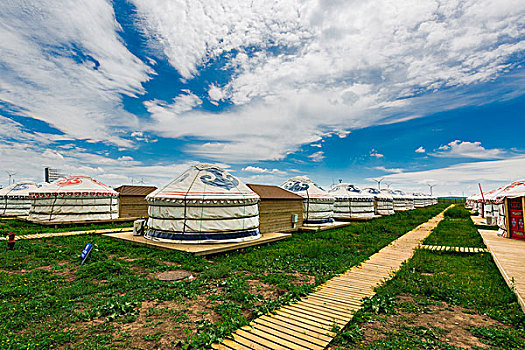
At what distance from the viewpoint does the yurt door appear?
10414 millimetres

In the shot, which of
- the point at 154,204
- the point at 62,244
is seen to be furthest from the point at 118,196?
the point at 154,204

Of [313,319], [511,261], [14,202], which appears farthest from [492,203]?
[14,202]

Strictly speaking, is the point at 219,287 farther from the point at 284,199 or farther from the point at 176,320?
the point at 284,199

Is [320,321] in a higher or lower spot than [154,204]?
lower

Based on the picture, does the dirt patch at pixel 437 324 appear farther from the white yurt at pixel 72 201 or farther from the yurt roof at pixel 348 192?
the yurt roof at pixel 348 192

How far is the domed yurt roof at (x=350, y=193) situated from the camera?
856 inches

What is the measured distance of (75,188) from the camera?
1568 centimetres

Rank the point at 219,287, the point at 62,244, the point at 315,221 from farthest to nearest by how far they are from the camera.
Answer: the point at 315,221
the point at 62,244
the point at 219,287

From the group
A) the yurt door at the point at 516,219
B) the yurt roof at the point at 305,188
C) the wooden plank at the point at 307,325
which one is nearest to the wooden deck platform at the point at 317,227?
the yurt roof at the point at 305,188

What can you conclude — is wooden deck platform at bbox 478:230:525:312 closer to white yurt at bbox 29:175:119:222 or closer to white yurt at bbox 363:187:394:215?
white yurt at bbox 363:187:394:215

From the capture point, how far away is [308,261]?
7.96m

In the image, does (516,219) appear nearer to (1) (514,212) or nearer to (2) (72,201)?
(1) (514,212)

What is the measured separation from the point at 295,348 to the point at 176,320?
197 cm

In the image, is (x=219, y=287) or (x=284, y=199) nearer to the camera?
(x=219, y=287)
